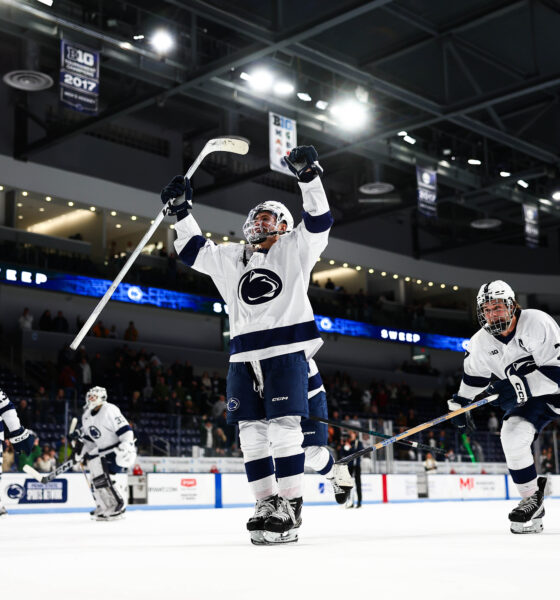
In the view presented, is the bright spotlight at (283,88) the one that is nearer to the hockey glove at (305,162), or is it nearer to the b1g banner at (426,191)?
the b1g banner at (426,191)

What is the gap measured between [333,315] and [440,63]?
10117mm

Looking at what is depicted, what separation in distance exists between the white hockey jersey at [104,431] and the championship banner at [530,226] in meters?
15.9

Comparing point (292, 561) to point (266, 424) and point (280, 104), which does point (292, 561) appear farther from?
point (280, 104)

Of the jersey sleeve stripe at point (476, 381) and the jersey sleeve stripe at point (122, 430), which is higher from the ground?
the jersey sleeve stripe at point (476, 381)

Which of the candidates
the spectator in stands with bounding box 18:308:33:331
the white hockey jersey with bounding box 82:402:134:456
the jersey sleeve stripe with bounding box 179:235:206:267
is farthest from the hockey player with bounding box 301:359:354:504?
the spectator in stands with bounding box 18:308:33:331

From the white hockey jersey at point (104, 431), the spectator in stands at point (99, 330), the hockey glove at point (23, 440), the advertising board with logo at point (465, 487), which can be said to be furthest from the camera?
the spectator in stands at point (99, 330)

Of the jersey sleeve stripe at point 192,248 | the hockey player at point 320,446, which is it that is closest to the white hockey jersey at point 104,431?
the hockey player at point 320,446

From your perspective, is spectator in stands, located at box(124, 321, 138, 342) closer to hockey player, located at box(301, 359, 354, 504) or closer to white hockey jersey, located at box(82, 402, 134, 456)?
white hockey jersey, located at box(82, 402, 134, 456)

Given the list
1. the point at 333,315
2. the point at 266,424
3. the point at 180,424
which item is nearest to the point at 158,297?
the point at 333,315

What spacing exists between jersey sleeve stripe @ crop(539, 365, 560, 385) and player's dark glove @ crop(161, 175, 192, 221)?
2308mm

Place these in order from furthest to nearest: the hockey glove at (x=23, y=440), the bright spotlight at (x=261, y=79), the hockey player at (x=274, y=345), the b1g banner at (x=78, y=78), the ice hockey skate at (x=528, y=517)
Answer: the bright spotlight at (x=261, y=79) → the b1g banner at (x=78, y=78) → the hockey glove at (x=23, y=440) → the ice hockey skate at (x=528, y=517) → the hockey player at (x=274, y=345)

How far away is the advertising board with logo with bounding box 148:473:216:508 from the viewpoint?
1348cm

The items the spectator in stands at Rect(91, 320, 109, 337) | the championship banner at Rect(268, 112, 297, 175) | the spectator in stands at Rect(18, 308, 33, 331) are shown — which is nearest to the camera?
the championship banner at Rect(268, 112, 297, 175)

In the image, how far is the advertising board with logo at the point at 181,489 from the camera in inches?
531
